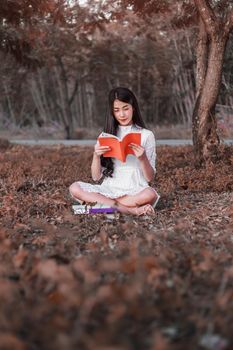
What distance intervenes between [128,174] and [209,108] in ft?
10.2

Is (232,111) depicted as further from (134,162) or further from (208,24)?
(134,162)

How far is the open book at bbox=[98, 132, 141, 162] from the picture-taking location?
465 centimetres

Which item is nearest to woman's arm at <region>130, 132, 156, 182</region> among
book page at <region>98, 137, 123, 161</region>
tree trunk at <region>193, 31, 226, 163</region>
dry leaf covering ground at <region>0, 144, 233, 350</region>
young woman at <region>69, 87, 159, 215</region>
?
young woman at <region>69, 87, 159, 215</region>

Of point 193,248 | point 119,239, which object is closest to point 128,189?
point 119,239

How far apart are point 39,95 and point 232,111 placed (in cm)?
1061

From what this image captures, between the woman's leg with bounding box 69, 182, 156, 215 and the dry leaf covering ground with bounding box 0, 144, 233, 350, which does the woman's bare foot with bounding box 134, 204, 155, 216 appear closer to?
the woman's leg with bounding box 69, 182, 156, 215

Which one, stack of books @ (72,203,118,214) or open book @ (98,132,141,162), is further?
stack of books @ (72,203,118,214)

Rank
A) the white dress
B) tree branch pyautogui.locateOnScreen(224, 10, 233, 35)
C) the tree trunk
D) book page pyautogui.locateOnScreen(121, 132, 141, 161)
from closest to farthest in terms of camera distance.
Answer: book page pyautogui.locateOnScreen(121, 132, 141, 161), the white dress, tree branch pyautogui.locateOnScreen(224, 10, 233, 35), the tree trunk

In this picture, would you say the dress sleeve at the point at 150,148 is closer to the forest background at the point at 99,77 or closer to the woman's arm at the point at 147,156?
the woman's arm at the point at 147,156

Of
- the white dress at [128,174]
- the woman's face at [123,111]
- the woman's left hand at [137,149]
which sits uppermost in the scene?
the woman's face at [123,111]

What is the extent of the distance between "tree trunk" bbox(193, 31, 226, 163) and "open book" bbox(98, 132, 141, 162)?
3.22m

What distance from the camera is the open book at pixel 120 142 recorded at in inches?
183

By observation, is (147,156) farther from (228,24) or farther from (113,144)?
(228,24)

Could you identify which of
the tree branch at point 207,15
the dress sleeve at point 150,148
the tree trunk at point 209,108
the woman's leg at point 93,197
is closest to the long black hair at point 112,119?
the dress sleeve at point 150,148
